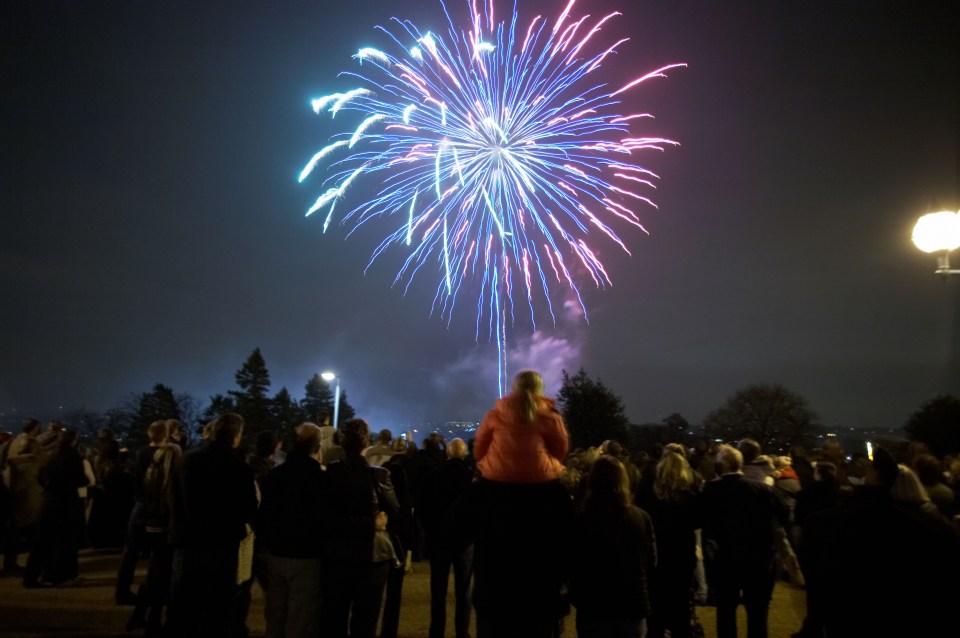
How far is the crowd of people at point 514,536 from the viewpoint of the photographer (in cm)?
364

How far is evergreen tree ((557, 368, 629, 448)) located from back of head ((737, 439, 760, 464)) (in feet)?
116

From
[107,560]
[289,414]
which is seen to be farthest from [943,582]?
[289,414]

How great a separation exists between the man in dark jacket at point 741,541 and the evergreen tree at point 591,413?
1447 inches

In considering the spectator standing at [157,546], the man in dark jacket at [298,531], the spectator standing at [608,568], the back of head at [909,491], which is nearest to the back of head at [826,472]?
the back of head at [909,491]

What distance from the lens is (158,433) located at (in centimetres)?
739

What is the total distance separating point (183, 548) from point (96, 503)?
9560mm

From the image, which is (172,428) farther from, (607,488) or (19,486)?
(607,488)

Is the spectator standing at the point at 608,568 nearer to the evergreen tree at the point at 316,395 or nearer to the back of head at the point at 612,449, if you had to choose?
the back of head at the point at 612,449

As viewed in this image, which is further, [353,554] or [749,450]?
[749,450]

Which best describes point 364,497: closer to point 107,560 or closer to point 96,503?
point 107,560

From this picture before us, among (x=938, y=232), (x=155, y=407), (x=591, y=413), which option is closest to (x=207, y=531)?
(x=938, y=232)

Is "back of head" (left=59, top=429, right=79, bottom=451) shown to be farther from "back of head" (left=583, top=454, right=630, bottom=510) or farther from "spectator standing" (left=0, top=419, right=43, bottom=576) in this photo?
"back of head" (left=583, top=454, right=630, bottom=510)

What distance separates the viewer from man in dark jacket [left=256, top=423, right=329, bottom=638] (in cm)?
526

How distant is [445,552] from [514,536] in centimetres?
289
